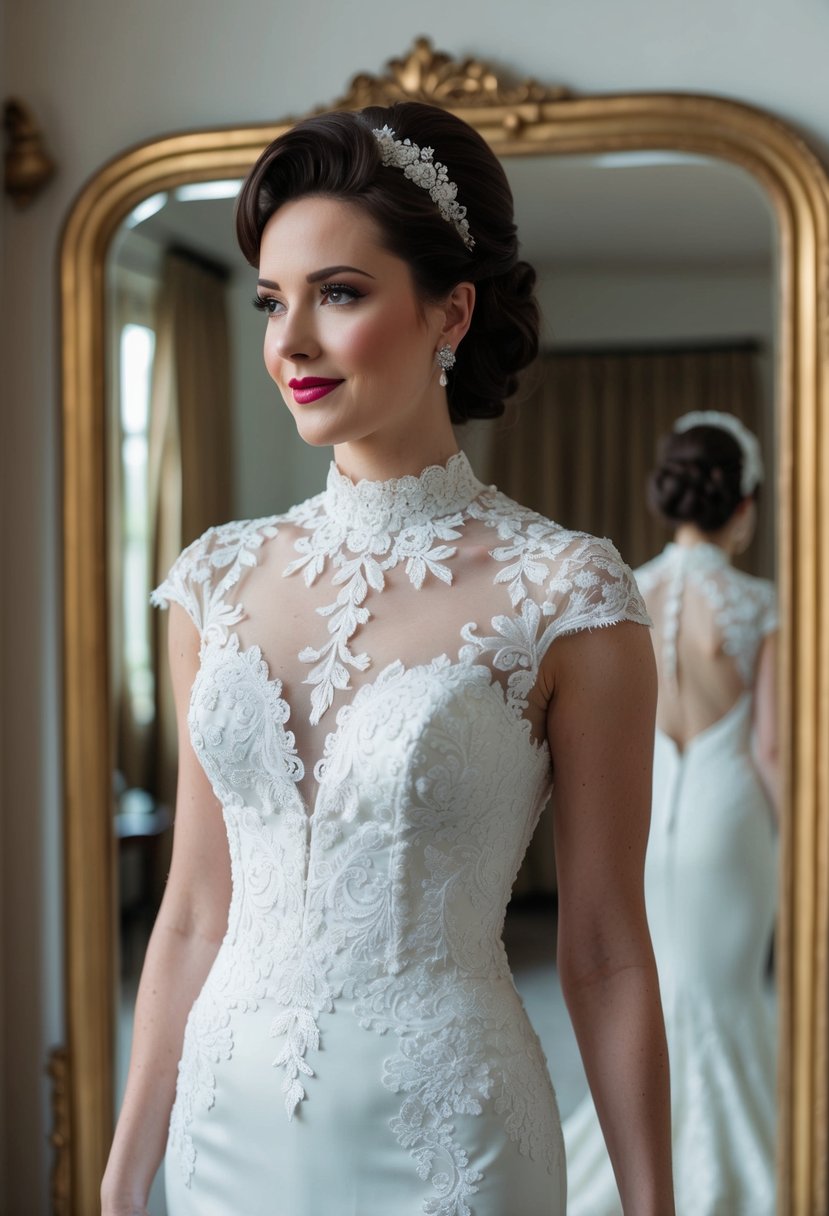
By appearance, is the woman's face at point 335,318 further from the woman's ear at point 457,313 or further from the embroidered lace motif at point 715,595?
the embroidered lace motif at point 715,595

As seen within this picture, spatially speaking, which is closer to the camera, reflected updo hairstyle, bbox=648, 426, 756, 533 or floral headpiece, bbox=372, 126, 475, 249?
floral headpiece, bbox=372, 126, 475, 249

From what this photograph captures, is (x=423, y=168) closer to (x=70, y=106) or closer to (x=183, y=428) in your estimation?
(x=183, y=428)

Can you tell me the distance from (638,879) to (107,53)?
1946mm

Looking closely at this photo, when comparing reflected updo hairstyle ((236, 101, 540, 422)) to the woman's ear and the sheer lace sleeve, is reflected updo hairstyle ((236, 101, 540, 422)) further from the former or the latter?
the sheer lace sleeve

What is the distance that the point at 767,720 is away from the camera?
7.32ft

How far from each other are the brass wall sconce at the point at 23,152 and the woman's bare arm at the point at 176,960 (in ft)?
4.71

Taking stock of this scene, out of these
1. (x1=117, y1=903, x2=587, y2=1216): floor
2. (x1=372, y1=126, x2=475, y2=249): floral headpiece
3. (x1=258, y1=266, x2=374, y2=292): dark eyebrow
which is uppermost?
(x1=372, y1=126, x2=475, y2=249): floral headpiece

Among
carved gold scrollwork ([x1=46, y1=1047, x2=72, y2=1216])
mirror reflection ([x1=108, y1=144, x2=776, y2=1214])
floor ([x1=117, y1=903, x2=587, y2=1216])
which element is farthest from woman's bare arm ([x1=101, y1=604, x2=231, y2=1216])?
carved gold scrollwork ([x1=46, y1=1047, x2=72, y2=1216])

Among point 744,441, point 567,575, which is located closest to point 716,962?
point 744,441

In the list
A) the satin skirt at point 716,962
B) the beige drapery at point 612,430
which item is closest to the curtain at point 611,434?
the beige drapery at point 612,430

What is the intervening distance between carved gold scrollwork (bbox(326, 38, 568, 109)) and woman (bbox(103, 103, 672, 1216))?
1.04m

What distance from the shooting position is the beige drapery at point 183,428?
2.36 m

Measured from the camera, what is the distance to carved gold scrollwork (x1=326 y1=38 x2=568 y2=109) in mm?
2254

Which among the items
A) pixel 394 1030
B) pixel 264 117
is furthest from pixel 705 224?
pixel 394 1030
